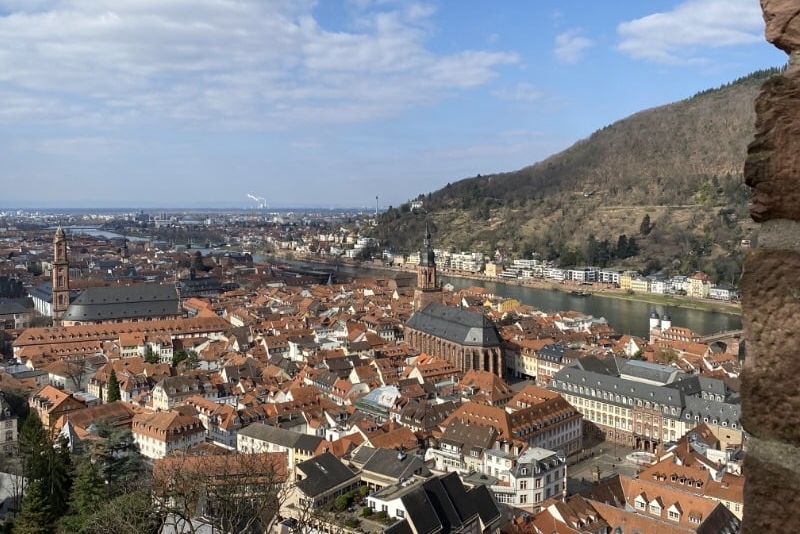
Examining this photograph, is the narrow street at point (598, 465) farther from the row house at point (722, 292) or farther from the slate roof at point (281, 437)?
the row house at point (722, 292)

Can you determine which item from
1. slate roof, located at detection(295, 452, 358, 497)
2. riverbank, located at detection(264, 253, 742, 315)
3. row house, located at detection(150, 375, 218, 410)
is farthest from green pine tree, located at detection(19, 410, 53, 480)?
riverbank, located at detection(264, 253, 742, 315)

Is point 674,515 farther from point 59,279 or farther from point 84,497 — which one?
point 59,279

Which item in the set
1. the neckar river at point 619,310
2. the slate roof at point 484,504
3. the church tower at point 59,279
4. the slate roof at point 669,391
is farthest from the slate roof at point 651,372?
the church tower at point 59,279

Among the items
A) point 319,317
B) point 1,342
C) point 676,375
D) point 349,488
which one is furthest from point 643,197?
point 349,488

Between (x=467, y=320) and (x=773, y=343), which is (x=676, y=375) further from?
(x=773, y=343)

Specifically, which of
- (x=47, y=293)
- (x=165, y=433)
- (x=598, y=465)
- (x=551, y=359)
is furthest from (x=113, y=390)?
(x=47, y=293)

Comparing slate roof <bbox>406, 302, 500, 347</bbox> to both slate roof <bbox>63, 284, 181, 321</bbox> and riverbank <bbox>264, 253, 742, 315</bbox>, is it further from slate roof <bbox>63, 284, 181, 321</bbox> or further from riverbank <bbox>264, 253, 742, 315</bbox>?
riverbank <bbox>264, 253, 742, 315</bbox>
